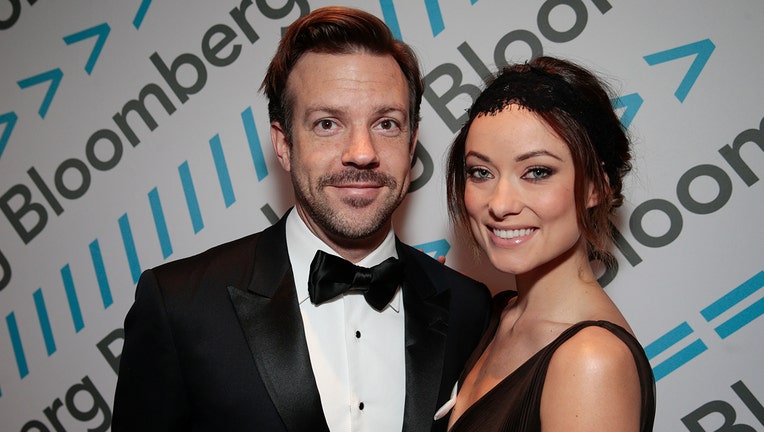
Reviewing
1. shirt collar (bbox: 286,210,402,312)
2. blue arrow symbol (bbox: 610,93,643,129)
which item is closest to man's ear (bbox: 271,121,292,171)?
shirt collar (bbox: 286,210,402,312)

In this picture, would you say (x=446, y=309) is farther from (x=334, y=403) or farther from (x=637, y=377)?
(x=637, y=377)

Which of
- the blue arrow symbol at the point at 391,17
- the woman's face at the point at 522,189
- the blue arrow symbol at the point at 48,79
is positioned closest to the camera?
the woman's face at the point at 522,189

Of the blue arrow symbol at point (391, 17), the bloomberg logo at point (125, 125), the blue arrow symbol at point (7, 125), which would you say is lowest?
the blue arrow symbol at point (391, 17)

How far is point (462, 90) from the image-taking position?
2.37 meters

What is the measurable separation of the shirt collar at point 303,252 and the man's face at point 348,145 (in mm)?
35

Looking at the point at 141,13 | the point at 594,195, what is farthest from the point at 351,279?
the point at 141,13

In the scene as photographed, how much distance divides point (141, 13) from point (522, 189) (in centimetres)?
204

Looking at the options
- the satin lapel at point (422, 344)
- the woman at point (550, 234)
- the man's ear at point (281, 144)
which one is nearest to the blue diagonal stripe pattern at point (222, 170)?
the man's ear at point (281, 144)

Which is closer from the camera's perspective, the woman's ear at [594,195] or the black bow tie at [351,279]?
the woman's ear at [594,195]

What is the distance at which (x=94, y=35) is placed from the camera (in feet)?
9.09

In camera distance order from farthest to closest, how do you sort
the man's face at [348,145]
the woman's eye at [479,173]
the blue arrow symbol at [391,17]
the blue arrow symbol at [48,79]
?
the blue arrow symbol at [48,79], the blue arrow symbol at [391,17], the man's face at [348,145], the woman's eye at [479,173]

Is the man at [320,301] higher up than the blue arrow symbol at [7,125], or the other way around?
the blue arrow symbol at [7,125]

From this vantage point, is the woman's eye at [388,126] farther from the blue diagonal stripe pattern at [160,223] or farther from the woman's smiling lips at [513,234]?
the blue diagonal stripe pattern at [160,223]

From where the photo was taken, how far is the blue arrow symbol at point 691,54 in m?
2.15
